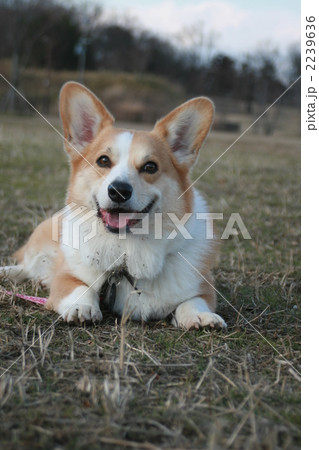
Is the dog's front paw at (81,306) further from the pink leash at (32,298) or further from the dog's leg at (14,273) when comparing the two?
the dog's leg at (14,273)

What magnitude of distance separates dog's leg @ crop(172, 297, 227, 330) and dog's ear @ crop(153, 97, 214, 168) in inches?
35.5

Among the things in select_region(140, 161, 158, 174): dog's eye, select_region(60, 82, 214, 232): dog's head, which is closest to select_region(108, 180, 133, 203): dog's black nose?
select_region(60, 82, 214, 232): dog's head

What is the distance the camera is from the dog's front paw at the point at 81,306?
2572 millimetres

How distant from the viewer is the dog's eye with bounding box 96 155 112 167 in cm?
278

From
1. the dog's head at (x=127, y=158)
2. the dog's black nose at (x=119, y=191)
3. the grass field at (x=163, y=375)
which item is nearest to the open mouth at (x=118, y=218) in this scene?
the dog's head at (x=127, y=158)

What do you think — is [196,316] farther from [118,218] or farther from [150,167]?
[150,167]

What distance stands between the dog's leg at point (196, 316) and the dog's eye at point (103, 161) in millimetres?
908

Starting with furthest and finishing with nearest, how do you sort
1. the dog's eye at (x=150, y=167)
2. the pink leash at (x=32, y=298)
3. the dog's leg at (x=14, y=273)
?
1. the dog's leg at (x=14, y=273)
2. the pink leash at (x=32, y=298)
3. the dog's eye at (x=150, y=167)

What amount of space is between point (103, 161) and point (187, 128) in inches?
25.1

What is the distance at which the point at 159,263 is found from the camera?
9.10ft

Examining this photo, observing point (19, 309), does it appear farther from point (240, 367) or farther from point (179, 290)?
point (240, 367)

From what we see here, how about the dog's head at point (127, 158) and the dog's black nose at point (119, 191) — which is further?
the dog's head at point (127, 158)
